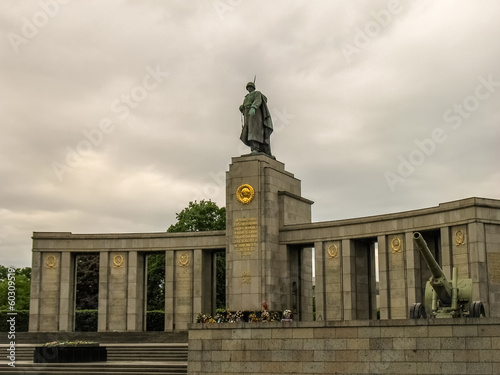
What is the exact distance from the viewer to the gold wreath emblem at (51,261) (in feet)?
132

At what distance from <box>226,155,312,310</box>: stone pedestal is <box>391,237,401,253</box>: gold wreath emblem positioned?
576cm

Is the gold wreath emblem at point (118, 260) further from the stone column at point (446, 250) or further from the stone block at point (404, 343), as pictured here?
the stone block at point (404, 343)

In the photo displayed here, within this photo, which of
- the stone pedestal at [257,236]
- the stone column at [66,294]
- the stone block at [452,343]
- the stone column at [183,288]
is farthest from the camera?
the stone column at [66,294]

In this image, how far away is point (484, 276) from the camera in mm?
29750

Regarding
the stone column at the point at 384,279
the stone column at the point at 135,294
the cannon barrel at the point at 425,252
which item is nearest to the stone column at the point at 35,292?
the stone column at the point at 135,294

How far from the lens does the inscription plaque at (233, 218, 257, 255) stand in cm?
3621

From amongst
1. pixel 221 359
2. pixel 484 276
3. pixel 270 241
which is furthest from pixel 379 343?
pixel 270 241

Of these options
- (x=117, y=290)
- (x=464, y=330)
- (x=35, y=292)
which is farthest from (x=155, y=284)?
(x=464, y=330)

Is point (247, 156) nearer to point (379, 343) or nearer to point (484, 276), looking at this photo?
point (484, 276)

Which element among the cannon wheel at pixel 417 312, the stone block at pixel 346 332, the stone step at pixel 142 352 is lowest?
the stone step at pixel 142 352

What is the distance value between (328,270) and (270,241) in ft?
10.4

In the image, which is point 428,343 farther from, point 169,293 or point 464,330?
point 169,293

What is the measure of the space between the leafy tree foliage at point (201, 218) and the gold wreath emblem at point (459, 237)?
29.2m

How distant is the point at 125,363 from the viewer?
29.0 metres
